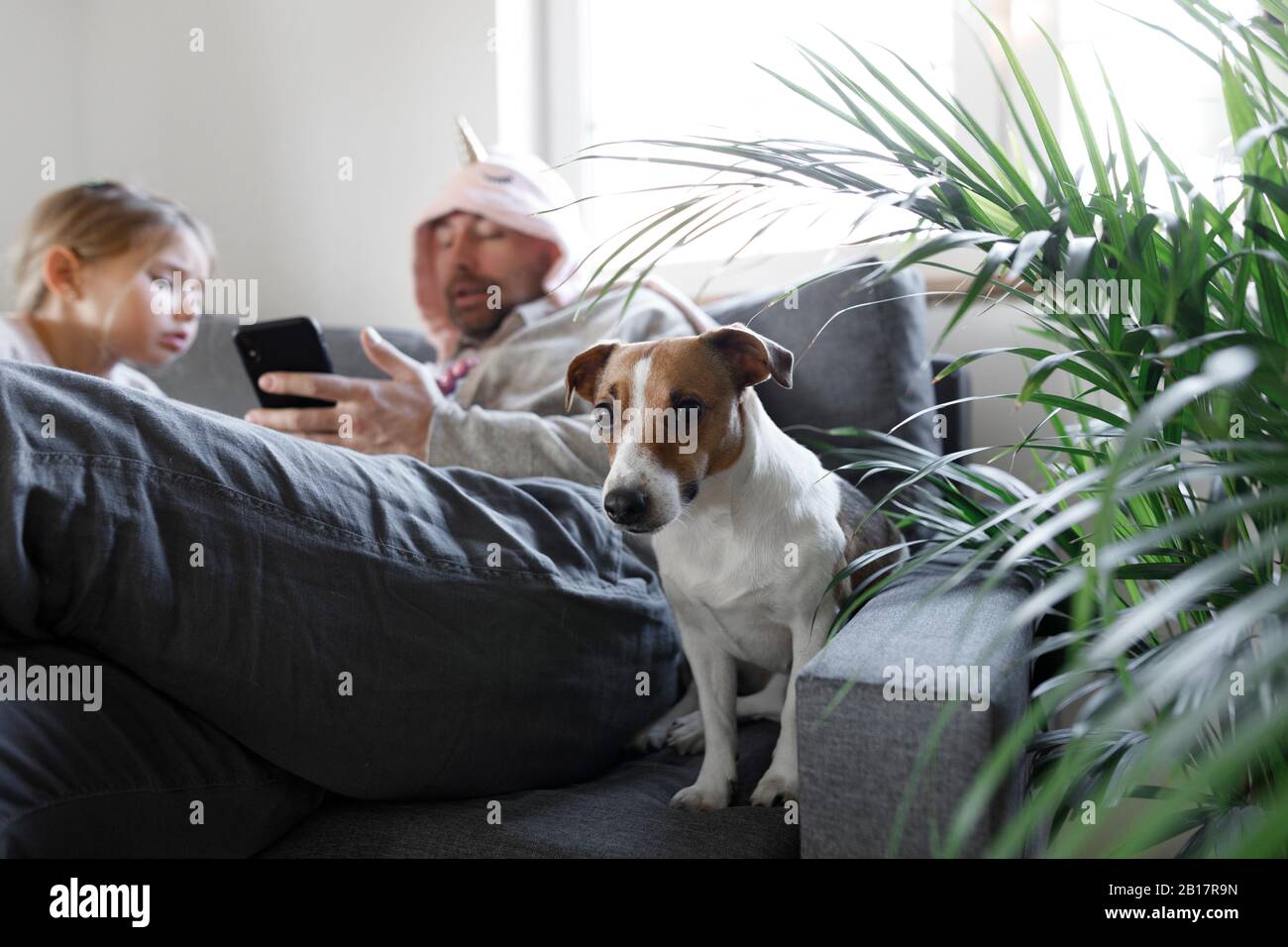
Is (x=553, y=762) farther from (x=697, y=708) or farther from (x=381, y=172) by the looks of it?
(x=381, y=172)

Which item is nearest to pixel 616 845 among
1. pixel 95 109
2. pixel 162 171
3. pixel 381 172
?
pixel 381 172

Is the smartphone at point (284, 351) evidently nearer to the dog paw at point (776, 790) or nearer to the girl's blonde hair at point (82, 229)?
the girl's blonde hair at point (82, 229)

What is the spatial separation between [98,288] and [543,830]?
1.31 metres

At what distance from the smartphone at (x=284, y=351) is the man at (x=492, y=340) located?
40 mm

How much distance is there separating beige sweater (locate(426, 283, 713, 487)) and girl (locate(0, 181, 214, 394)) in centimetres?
54

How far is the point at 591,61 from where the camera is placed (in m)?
2.51

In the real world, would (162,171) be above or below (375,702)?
above

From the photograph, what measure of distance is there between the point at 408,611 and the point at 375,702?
9 centimetres

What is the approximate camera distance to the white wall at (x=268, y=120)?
2.52m

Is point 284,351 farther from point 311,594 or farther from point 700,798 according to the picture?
point 700,798

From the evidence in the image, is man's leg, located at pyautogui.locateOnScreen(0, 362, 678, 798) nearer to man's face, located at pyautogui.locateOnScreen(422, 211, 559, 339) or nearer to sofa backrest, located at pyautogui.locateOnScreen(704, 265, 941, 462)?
sofa backrest, located at pyautogui.locateOnScreen(704, 265, 941, 462)

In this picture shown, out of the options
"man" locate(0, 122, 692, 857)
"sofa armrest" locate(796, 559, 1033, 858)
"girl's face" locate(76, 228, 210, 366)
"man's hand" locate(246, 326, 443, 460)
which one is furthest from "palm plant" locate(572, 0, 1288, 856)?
"girl's face" locate(76, 228, 210, 366)

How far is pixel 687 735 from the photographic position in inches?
47.0

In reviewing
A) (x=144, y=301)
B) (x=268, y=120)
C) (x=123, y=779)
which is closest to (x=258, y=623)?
(x=123, y=779)
